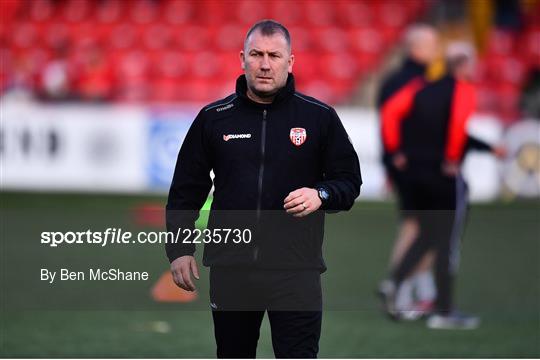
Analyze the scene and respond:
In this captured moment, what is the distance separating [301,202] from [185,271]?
612mm

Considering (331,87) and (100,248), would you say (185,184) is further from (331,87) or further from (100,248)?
(331,87)

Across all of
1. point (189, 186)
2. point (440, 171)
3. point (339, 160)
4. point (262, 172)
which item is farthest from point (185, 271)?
point (440, 171)

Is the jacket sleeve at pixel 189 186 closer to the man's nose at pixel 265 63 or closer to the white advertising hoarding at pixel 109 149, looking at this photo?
the man's nose at pixel 265 63

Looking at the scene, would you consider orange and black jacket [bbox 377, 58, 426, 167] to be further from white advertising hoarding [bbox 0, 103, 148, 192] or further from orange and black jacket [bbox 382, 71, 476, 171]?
white advertising hoarding [bbox 0, 103, 148, 192]

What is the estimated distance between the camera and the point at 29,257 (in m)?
10.5

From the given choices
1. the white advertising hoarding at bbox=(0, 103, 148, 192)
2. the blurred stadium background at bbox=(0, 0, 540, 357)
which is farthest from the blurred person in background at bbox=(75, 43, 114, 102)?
the white advertising hoarding at bbox=(0, 103, 148, 192)

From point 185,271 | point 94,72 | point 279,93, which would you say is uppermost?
point 94,72

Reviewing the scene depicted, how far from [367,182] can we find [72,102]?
4387mm

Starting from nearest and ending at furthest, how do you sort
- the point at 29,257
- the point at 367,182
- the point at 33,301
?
the point at 33,301, the point at 29,257, the point at 367,182

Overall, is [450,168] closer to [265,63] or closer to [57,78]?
[265,63]

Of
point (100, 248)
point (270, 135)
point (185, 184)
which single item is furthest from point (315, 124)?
point (100, 248)

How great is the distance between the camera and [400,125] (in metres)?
8.93

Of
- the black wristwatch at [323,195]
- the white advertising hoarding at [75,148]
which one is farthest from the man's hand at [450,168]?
the white advertising hoarding at [75,148]

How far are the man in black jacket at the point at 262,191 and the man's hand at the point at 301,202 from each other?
0.66ft
